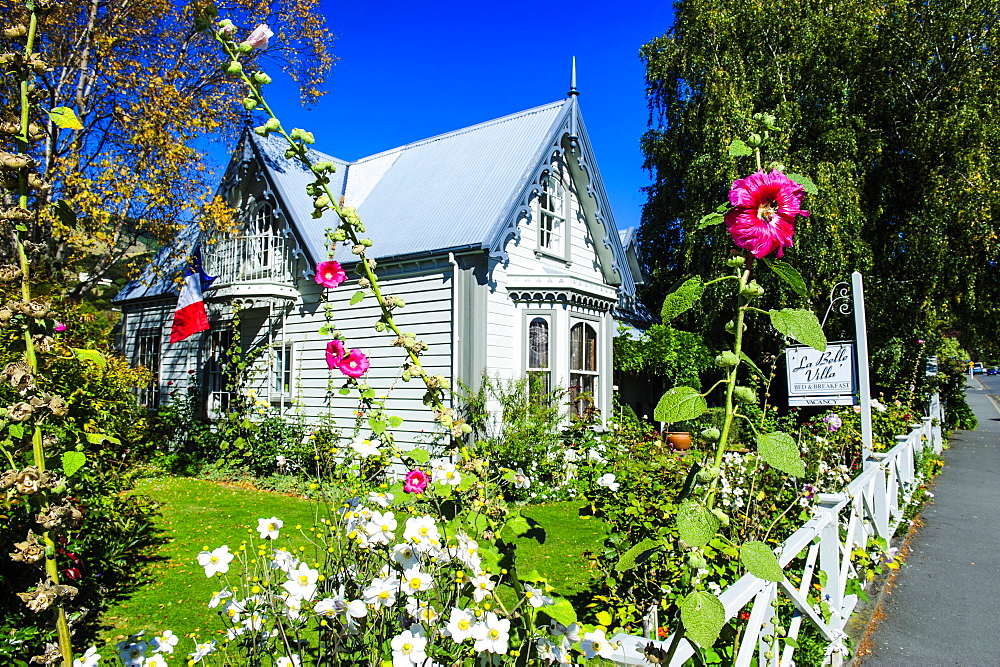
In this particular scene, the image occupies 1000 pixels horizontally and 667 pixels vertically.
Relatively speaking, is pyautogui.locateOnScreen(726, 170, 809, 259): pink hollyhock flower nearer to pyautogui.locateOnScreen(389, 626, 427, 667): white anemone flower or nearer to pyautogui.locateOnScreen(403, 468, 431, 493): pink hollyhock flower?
pyautogui.locateOnScreen(403, 468, 431, 493): pink hollyhock flower

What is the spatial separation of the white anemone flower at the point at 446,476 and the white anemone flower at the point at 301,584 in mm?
494

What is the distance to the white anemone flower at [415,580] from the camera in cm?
171

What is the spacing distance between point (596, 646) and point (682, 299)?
100cm

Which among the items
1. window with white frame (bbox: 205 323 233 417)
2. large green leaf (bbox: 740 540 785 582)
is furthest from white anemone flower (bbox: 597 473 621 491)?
window with white frame (bbox: 205 323 233 417)

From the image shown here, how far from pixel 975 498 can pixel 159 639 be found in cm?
1180

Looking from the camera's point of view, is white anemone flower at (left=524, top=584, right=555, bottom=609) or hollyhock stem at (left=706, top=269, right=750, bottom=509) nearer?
hollyhock stem at (left=706, top=269, right=750, bottom=509)

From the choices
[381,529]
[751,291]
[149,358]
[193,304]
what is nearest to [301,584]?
[381,529]

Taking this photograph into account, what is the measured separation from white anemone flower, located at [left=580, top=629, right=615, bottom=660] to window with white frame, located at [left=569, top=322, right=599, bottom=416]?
9640 millimetres

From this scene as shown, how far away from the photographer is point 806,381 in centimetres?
731

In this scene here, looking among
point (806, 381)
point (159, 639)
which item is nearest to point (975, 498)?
point (806, 381)

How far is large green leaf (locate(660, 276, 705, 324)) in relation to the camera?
1.46m

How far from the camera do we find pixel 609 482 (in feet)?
14.0

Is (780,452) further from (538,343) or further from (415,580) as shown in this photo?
(538,343)

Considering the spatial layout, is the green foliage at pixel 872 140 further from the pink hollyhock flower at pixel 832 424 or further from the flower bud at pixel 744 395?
the flower bud at pixel 744 395
